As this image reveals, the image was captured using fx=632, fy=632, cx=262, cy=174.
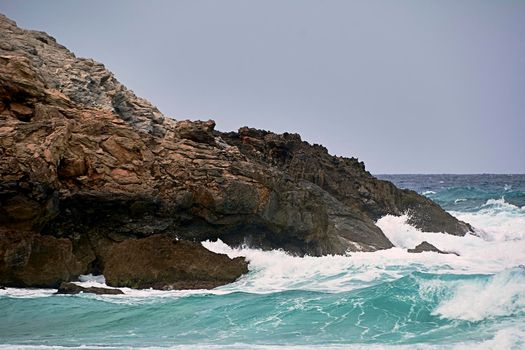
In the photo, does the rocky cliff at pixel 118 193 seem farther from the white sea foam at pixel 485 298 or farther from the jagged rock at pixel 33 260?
the white sea foam at pixel 485 298

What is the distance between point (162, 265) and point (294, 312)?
416 cm

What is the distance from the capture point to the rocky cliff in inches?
588

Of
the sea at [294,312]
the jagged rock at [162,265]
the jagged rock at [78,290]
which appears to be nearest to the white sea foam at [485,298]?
the sea at [294,312]

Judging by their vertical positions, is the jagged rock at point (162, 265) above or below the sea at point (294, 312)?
above

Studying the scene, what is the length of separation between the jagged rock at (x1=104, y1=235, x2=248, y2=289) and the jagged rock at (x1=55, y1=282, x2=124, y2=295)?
0.74 metres

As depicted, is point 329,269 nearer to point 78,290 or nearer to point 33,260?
point 78,290

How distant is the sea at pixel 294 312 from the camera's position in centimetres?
1084

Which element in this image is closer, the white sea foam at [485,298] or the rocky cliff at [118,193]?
the white sea foam at [485,298]

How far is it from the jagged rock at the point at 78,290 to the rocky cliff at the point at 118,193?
2.23 ft

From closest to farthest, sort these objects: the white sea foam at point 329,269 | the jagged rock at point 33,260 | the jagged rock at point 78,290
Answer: the jagged rock at point 33,260 < the jagged rock at point 78,290 < the white sea foam at point 329,269

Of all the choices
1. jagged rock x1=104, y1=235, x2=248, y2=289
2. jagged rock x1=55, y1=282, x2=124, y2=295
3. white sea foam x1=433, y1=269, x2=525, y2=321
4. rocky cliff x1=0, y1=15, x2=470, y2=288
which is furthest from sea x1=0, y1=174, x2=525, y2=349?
rocky cliff x1=0, y1=15, x2=470, y2=288

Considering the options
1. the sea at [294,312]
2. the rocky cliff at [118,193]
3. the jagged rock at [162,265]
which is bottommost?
the sea at [294,312]

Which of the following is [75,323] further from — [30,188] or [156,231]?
[156,231]

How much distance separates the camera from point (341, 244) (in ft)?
69.7
